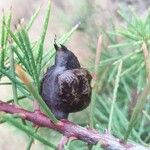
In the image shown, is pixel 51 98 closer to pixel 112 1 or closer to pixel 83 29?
pixel 83 29

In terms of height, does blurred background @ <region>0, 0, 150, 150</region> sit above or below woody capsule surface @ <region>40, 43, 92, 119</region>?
below

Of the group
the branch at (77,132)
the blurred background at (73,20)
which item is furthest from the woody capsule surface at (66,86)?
the blurred background at (73,20)

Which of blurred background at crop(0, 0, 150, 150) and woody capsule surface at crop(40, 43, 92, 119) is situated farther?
blurred background at crop(0, 0, 150, 150)

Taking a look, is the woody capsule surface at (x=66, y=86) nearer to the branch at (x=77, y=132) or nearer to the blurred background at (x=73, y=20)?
the branch at (x=77, y=132)

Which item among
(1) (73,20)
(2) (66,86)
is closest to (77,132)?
(2) (66,86)

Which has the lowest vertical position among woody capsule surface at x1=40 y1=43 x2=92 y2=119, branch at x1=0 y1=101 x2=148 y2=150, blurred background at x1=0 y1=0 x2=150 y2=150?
blurred background at x1=0 y1=0 x2=150 y2=150

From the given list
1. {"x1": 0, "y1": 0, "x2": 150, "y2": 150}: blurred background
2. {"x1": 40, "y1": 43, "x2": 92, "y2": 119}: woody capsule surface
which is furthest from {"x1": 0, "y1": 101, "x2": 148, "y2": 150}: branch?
{"x1": 0, "y1": 0, "x2": 150, "y2": 150}: blurred background

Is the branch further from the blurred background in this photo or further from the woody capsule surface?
the blurred background

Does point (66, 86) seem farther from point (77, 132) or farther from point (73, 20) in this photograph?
point (73, 20)

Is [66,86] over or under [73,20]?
over
